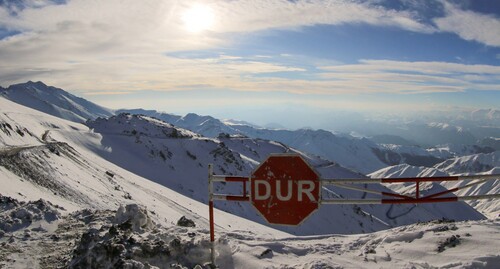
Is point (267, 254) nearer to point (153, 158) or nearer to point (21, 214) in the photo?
point (21, 214)

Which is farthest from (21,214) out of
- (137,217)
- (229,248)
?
(229,248)

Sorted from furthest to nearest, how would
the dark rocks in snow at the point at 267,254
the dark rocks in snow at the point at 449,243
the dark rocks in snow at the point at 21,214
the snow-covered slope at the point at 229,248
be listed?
1. the dark rocks in snow at the point at 21,214
2. the dark rocks in snow at the point at 267,254
3. the dark rocks in snow at the point at 449,243
4. the snow-covered slope at the point at 229,248

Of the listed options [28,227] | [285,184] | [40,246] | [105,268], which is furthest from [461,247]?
[28,227]

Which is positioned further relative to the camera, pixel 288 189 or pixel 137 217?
pixel 137 217

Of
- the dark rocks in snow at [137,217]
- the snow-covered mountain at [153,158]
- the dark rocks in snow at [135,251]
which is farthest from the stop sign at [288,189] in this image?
the snow-covered mountain at [153,158]

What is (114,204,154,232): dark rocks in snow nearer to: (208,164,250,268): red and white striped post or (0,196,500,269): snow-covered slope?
(0,196,500,269): snow-covered slope

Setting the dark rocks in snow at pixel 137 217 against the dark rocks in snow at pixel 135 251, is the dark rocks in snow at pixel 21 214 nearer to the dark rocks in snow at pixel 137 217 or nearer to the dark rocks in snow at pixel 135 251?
the dark rocks in snow at pixel 137 217

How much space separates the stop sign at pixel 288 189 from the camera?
7.25m

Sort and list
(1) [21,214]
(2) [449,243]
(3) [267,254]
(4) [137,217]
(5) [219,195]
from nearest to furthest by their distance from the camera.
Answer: (5) [219,195]
(2) [449,243]
(3) [267,254]
(4) [137,217]
(1) [21,214]

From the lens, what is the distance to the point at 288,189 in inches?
287

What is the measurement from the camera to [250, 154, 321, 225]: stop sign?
23.8ft

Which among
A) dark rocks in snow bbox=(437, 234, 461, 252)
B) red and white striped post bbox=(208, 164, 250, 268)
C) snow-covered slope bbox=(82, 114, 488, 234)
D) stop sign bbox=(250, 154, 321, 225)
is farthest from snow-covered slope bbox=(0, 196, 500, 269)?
snow-covered slope bbox=(82, 114, 488, 234)

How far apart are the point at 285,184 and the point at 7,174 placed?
2044 cm

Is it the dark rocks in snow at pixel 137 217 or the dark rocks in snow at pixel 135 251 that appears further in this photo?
the dark rocks in snow at pixel 137 217
